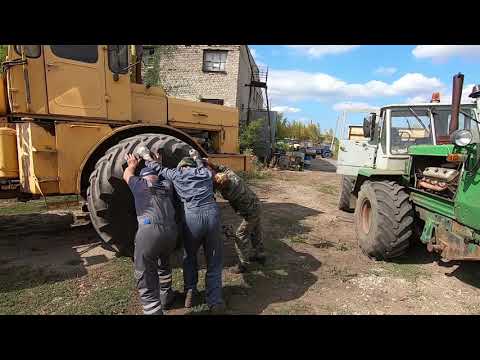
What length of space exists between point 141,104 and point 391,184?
4122mm

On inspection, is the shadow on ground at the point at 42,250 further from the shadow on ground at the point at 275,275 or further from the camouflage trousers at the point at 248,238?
the camouflage trousers at the point at 248,238

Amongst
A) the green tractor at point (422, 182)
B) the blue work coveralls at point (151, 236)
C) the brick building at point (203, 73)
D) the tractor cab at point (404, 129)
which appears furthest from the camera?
the brick building at point (203, 73)

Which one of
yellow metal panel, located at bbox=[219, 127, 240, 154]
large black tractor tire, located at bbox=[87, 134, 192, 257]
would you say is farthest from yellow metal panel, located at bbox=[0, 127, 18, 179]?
yellow metal panel, located at bbox=[219, 127, 240, 154]

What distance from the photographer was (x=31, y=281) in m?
4.18

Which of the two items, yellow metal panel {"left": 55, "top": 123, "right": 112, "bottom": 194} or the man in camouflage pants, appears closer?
the man in camouflage pants

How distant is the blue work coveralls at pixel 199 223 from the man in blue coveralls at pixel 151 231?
0.53 feet

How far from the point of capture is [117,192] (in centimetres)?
416

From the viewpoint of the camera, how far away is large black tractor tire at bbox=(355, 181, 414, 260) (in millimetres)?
4810

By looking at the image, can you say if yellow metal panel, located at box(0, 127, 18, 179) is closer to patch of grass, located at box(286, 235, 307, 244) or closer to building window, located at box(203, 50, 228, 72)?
patch of grass, located at box(286, 235, 307, 244)

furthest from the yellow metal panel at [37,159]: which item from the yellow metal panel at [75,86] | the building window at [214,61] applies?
the building window at [214,61]

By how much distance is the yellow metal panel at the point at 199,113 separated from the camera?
633cm

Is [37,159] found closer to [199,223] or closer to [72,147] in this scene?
[72,147]

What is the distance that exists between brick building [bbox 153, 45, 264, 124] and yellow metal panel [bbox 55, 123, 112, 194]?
47.9ft

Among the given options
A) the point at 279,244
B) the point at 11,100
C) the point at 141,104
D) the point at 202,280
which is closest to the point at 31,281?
the point at 202,280
